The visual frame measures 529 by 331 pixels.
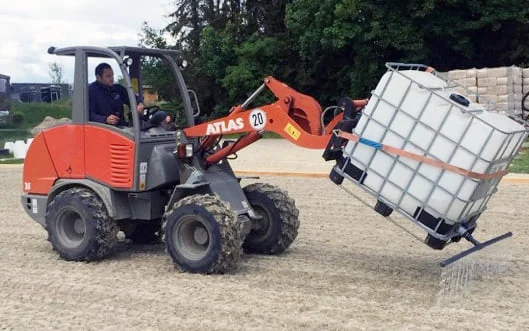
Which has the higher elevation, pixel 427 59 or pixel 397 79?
pixel 397 79

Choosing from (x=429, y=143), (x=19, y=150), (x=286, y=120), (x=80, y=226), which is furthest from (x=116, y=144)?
(x=19, y=150)

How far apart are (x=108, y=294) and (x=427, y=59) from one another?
85.4 feet

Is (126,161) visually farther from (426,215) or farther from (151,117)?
(426,215)

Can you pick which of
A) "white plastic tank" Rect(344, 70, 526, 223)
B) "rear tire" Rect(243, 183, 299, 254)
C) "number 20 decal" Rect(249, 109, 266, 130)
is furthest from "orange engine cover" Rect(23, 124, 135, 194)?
"white plastic tank" Rect(344, 70, 526, 223)

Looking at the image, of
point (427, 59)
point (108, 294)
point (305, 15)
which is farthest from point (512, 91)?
point (108, 294)

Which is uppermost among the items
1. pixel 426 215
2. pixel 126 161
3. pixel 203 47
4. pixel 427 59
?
pixel 426 215

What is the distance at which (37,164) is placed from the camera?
347 inches

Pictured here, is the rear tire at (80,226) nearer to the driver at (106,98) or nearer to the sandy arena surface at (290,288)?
the sandy arena surface at (290,288)

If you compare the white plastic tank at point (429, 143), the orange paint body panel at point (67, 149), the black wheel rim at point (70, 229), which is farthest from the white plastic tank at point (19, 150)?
the white plastic tank at point (429, 143)

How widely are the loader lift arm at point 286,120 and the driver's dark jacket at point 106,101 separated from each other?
3.51ft

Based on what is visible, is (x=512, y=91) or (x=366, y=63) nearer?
(x=512, y=91)

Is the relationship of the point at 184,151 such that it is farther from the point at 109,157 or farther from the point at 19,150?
the point at 19,150

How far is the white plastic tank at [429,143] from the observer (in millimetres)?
6539

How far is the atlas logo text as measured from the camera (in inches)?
313
